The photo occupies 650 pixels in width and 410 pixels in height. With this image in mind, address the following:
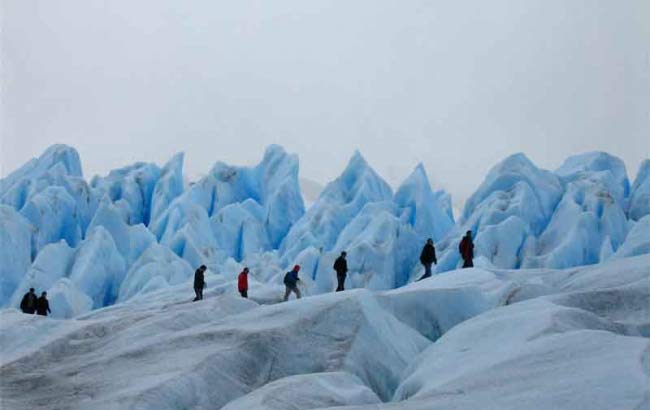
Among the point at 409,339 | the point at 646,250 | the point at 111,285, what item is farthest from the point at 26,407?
the point at 111,285

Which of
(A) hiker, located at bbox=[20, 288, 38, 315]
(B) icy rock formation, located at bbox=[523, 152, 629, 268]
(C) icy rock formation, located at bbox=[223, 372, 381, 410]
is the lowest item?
(B) icy rock formation, located at bbox=[523, 152, 629, 268]

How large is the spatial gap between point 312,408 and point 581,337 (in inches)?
118

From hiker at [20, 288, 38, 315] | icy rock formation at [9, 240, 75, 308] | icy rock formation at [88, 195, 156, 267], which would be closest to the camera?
hiker at [20, 288, 38, 315]

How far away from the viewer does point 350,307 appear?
12.4 metres

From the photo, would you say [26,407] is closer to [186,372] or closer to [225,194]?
[186,372]

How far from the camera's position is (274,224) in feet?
191

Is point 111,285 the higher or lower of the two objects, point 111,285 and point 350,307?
the lower

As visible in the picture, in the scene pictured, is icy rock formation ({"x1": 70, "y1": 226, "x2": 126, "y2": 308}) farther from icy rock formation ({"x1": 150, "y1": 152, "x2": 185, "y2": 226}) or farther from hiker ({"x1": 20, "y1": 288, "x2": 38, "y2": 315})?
hiker ({"x1": 20, "y1": 288, "x2": 38, "y2": 315})

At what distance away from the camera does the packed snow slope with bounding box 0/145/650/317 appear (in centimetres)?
3988

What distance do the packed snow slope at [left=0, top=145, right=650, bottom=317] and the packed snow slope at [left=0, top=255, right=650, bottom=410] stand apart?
1683 centimetres

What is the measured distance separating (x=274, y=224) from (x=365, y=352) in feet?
154

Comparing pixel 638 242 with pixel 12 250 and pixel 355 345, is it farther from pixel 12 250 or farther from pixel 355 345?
pixel 12 250

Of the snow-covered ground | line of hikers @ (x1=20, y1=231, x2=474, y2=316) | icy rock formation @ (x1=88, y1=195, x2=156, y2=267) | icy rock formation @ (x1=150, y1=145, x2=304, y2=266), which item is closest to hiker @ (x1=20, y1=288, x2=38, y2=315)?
line of hikers @ (x1=20, y1=231, x2=474, y2=316)

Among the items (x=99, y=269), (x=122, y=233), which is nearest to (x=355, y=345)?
(x=99, y=269)
